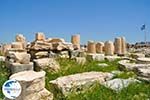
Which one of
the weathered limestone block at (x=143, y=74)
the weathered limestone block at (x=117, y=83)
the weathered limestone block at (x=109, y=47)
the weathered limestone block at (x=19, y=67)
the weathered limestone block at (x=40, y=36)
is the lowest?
the weathered limestone block at (x=117, y=83)

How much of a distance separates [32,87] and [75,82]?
173 cm

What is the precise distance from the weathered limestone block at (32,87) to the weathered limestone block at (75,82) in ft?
2.22

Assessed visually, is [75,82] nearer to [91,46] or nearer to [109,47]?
[91,46]

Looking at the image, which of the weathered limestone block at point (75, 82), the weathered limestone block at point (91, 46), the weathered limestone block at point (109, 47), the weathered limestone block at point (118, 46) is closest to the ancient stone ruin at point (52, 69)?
the weathered limestone block at point (75, 82)

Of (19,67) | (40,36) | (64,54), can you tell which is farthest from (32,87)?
(40,36)

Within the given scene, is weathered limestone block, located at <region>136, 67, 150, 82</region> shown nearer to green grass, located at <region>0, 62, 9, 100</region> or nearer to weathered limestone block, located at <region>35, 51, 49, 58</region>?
green grass, located at <region>0, 62, 9, 100</region>

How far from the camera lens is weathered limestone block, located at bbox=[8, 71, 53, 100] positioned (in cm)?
775

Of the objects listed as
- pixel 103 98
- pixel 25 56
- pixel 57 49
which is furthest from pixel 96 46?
pixel 103 98

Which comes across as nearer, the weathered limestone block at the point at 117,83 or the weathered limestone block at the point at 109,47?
the weathered limestone block at the point at 117,83

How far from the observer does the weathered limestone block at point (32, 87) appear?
7.75m

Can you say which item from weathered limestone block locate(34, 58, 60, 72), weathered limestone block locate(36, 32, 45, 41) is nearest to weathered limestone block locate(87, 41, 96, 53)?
weathered limestone block locate(36, 32, 45, 41)

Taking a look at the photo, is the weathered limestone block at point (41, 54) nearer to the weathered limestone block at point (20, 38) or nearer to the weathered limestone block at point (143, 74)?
the weathered limestone block at point (143, 74)

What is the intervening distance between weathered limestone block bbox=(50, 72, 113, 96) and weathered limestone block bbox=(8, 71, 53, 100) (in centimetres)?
68

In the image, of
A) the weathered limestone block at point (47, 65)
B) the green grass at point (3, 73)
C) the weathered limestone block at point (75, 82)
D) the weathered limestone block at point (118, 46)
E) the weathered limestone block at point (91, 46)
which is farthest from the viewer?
the weathered limestone block at point (118, 46)
